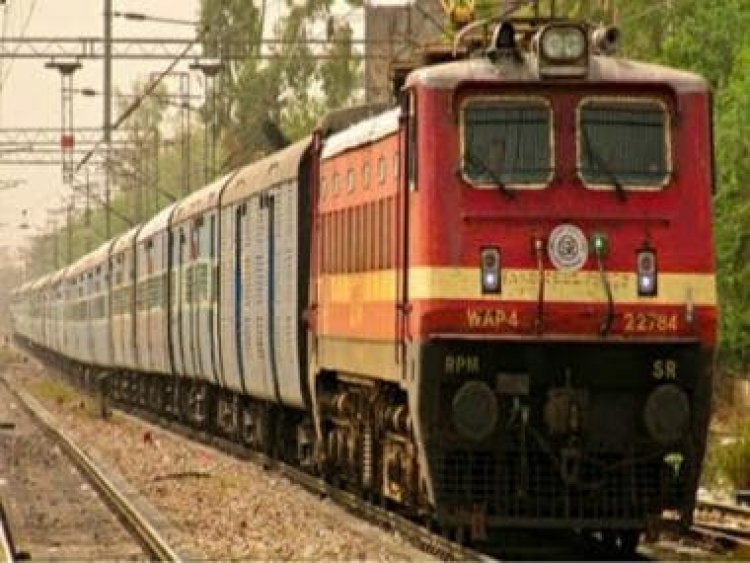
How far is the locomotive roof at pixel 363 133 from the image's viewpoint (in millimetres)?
16906

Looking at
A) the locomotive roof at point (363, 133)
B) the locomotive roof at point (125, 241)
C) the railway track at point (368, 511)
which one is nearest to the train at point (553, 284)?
the railway track at point (368, 511)

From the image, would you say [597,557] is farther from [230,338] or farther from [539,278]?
[230,338]

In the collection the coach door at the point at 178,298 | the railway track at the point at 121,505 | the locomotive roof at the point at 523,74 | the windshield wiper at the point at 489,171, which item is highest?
the locomotive roof at the point at 523,74

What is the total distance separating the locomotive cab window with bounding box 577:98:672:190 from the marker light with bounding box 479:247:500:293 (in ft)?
3.04

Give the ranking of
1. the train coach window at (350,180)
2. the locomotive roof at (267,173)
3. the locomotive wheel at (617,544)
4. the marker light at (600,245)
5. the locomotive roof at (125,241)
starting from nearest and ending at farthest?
the marker light at (600,245) < the locomotive wheel at (617,544) < the train coach window at (350,180) < the locomotive roof at (267,173) < the locomotive roof at (125,241)

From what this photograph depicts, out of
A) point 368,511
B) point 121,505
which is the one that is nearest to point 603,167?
point 368,511

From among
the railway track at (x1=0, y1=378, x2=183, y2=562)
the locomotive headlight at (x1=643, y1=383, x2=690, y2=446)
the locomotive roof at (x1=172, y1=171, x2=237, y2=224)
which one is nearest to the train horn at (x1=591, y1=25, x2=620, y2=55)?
the locomotive headlight at (x1=643, y1=383, x2=690, y2=446)

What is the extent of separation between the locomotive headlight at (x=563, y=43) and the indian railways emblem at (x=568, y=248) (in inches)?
48.9

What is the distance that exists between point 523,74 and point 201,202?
17.0 metres

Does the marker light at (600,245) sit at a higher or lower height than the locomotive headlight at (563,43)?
lower

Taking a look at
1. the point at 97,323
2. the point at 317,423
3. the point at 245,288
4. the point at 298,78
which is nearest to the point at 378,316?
the point at 317,423

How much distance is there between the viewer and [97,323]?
5303cm

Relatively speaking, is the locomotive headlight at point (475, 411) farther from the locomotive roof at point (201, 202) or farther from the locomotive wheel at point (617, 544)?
the locomotive roof at point (201, 202)

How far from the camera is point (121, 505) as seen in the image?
838 inches
